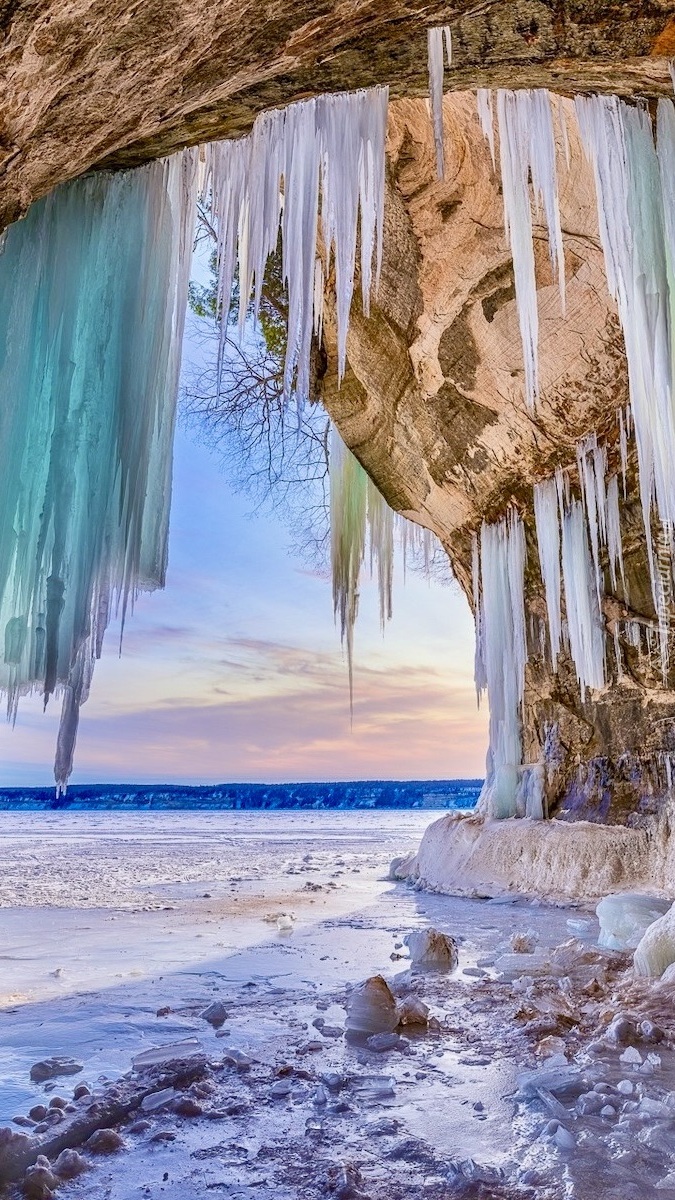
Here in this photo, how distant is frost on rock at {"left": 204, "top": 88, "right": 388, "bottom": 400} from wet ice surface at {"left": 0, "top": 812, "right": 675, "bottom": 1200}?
2426 millimetres

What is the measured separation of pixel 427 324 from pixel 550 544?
6.56ft

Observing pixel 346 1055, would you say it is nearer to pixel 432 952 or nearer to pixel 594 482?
pixel 432 952

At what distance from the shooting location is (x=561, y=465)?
6.02 m

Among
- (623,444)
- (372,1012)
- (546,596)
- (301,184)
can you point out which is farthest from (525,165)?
(546,596)

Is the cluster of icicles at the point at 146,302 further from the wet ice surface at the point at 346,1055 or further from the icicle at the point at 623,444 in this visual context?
the icicle at the point at 623,444

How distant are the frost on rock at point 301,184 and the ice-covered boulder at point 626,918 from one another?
3288 millimetres

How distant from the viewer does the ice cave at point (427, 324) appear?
2.00m

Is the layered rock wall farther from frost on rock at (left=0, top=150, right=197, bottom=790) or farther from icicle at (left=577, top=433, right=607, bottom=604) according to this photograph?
frost on rock at (left=0, top=150, right=197, bottom=790)

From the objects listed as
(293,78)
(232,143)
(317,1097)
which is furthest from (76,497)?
(317,1097)

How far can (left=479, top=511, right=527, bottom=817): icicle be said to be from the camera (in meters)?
6.64

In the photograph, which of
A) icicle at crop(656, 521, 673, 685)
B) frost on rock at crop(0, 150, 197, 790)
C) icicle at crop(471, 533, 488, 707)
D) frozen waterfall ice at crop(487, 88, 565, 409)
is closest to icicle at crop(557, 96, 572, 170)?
frozen waterfall ice at crop(487, 88, 565, 409)

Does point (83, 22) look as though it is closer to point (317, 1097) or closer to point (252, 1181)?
point (252, 1181)

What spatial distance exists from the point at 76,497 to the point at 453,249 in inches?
134

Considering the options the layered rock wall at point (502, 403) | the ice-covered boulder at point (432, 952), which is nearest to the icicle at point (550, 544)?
the layered rock wall at point (502, 403)
